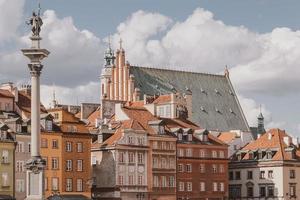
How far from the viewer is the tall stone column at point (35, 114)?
57.0 m

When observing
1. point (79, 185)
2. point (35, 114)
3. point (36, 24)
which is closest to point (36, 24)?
point (36, 24)

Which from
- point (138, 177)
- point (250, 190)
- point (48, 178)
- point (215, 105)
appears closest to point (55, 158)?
point (48, 178)

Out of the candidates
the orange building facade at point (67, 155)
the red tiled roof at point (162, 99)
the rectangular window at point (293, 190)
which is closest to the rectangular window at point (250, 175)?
the rectangular window at point (293, 190)

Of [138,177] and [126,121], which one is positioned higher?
[126,121]

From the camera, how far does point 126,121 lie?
110 meters

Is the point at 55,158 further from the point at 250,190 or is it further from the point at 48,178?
the point at 250,190

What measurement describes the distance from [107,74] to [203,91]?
52.0 ft

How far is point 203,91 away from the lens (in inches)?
5960

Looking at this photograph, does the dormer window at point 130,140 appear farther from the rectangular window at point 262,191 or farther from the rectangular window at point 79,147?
the rectangular window at point 262,191

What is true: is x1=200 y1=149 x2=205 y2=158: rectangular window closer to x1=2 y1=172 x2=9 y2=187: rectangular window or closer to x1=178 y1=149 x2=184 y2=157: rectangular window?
x1=178 y1=149 x2=184 y2=157: rectangular window

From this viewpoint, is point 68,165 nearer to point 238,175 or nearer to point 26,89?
point 26,89

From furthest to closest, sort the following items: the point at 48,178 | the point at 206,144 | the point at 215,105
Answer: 1. the point at 215,105
2. the point at 206,144
3. the point at 48,178

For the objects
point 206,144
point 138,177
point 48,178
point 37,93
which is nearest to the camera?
point 37,93

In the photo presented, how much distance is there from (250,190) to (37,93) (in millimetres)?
71687
